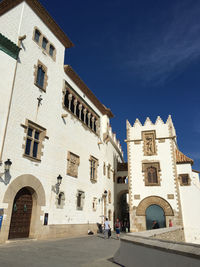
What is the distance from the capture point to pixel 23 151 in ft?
42.4

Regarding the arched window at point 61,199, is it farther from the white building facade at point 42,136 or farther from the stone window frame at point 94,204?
the stone window frame at point 94,204

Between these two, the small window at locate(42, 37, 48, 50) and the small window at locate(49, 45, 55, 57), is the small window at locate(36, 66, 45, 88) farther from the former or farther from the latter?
the small window at locate(49, 45, 55, 57)

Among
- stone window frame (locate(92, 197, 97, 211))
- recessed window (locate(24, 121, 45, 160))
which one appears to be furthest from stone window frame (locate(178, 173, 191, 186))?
recessed window (locate(24, 121, 45, 160))

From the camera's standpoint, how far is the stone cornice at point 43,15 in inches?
601

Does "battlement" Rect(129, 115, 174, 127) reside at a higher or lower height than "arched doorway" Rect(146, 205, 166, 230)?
higher

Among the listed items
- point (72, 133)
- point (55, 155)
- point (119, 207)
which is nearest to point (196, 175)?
point (119, 207)

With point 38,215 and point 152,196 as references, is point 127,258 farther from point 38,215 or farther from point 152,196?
point 152,196

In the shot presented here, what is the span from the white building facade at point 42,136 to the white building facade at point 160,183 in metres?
5.21

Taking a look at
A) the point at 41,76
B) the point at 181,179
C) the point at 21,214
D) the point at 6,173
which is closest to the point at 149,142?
the point at 181,179

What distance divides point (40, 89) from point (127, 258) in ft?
40.3

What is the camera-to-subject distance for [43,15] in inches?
655

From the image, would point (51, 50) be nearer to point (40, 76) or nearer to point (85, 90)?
point (40, 76)

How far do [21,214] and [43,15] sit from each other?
14185 millimetres

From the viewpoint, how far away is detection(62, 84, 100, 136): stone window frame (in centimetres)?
1934
